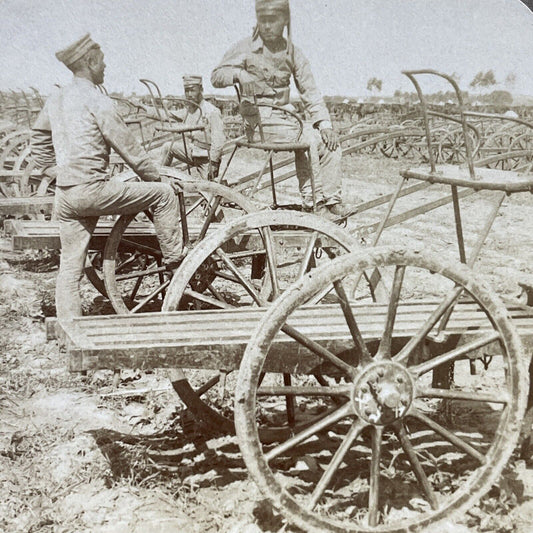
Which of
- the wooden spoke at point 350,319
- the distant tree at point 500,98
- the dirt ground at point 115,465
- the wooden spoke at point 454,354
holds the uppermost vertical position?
the distant tree at point 500,98

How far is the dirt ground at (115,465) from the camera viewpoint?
8.67 feet

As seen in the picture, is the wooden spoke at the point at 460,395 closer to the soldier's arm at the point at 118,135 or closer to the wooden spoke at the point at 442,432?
the wooden spoke at the point at 442,432

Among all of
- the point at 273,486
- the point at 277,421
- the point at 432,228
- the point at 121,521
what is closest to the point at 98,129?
the point at 277,421

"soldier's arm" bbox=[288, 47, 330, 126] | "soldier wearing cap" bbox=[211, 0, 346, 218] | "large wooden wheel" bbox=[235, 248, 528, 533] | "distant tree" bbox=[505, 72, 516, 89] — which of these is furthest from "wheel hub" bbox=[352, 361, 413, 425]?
"distant tree" bbox=[505, 72, 516, 89]

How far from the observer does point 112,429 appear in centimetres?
347

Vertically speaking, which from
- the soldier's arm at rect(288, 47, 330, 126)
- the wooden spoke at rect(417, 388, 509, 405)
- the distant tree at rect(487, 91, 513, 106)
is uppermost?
the distant tree at rect(487, 91, 513, 106)

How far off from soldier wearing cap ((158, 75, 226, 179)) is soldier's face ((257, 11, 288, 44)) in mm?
2265

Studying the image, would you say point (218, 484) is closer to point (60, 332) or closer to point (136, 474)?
point (136, 474)

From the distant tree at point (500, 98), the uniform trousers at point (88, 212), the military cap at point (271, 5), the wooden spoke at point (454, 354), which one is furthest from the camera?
the distant tree at point (500, 98)

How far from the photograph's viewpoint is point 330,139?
546 centimetres

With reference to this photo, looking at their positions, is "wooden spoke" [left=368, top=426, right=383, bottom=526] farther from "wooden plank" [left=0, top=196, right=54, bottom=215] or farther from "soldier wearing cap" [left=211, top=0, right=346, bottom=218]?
"wooden plank" [left=0, top=196, right=54, bottom=215]

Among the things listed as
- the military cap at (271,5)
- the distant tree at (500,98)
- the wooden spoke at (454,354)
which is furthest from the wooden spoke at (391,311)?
the distant tree at (500,98)

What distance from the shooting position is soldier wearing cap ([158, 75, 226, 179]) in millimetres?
7491

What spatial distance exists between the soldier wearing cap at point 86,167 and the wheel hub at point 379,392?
2083 mm
